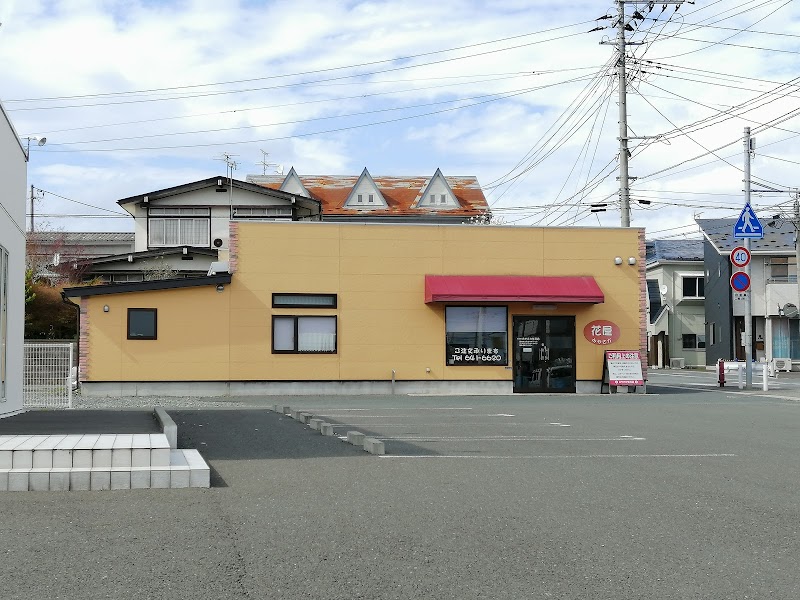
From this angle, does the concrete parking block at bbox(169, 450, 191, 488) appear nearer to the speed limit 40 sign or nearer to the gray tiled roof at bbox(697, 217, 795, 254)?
the speed limit 40 sign

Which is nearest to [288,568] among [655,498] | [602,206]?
[655,498]

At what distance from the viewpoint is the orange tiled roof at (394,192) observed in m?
54.2

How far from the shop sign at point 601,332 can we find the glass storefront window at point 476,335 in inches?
98.7

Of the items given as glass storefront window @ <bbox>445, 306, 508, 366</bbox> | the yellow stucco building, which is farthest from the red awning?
glass storefront window @ <bbox>445, 306, 508, 366</bbox>

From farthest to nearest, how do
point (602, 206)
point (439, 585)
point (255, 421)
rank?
1. point (602, 206)
2. point (255, 421)
3. point (439, 585)

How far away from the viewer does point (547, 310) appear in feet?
91.4

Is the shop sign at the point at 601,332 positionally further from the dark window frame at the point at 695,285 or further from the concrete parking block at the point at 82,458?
the dark window frame at the point at 695,285

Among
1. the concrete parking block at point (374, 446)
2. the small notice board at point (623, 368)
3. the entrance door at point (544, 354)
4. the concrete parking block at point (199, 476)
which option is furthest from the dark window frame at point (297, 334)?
the concrete parking block at point (199, 476)

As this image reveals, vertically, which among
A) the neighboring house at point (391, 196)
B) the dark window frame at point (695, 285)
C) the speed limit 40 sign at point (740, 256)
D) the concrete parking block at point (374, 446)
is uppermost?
the neighboring house at point (391, 196)

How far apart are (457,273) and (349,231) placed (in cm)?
336

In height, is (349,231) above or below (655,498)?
above

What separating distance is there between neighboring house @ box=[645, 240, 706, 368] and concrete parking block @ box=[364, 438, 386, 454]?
48756 millimetres

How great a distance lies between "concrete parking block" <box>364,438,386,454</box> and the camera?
11.7 m

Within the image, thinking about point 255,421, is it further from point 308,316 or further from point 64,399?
point 308,316
